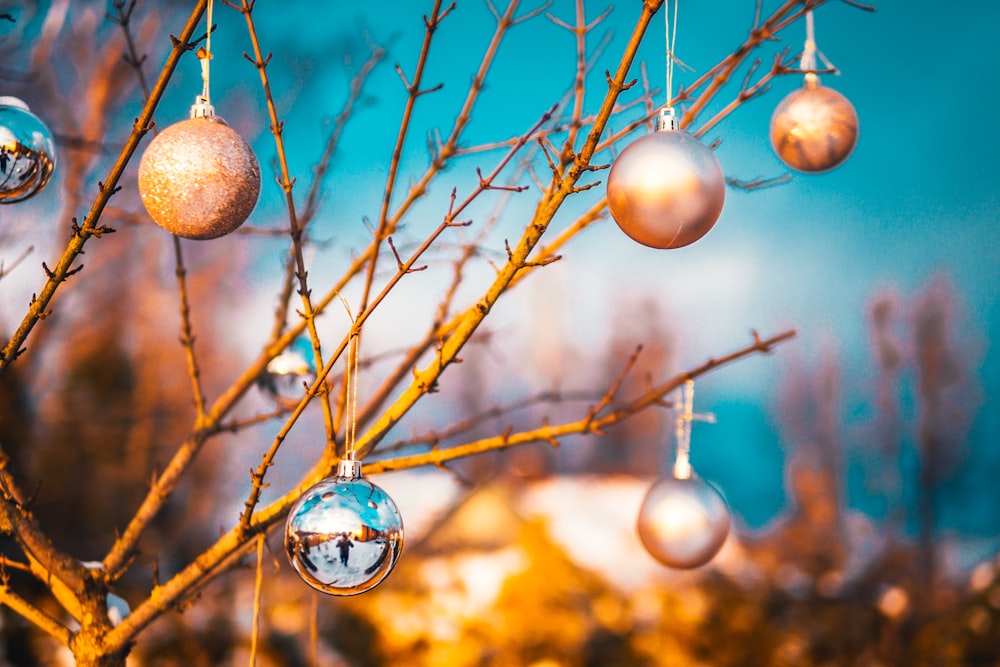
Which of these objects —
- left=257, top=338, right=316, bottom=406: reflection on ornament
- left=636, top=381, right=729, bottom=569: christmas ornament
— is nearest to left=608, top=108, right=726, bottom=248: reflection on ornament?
left=636, top=381, right=729, bottom=569: christmas ornament

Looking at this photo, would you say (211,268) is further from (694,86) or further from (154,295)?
(694,86)

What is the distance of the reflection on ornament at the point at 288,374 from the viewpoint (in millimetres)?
1588

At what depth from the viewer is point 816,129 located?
4.55ft

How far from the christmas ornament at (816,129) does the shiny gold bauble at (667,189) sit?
550 mm

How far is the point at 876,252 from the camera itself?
617 centimetres

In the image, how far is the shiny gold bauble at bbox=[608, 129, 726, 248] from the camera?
92cm

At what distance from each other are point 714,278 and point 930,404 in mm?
2241

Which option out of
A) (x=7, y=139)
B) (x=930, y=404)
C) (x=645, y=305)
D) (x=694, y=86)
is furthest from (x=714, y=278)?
(x=7, y=139)

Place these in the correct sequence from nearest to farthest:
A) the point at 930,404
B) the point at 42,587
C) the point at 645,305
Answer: the point at 42,587 → the point at 930,404 → the point at 645,305

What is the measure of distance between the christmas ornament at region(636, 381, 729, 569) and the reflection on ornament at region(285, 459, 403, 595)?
30.7 inches

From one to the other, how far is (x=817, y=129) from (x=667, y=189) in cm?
64

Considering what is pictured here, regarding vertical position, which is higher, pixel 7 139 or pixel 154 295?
pixel 154 295

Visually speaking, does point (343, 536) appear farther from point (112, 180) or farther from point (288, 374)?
point (288, 374)

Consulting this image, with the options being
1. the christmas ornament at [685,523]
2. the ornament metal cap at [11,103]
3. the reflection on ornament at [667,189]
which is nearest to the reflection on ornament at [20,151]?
the ornament metal cap at [11,103]
